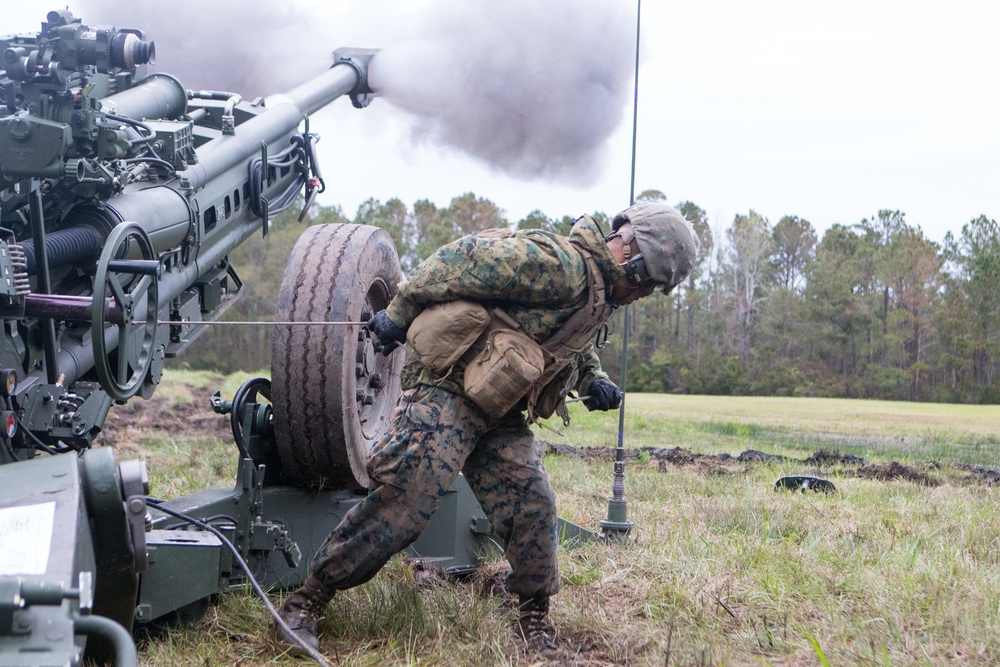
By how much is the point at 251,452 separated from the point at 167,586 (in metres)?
0.92

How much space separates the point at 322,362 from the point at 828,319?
1017cm

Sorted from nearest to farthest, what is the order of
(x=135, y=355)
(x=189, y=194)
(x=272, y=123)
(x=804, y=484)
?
(x=135, y=355) → (x=189, y=194) → (x=272, y=123) → (x=804, y=484)

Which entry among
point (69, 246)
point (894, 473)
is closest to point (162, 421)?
point (894, 473)

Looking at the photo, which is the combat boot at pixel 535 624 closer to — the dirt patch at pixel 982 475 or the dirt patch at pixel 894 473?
the dirt patch at pixel 894 473

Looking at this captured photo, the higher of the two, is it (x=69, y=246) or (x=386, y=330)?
(x=69, y=246)

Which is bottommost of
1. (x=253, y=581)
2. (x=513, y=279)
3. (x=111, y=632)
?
(x=253, y=581)

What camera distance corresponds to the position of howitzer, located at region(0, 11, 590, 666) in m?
2.60

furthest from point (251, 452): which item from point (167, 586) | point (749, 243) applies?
point (749, 243)

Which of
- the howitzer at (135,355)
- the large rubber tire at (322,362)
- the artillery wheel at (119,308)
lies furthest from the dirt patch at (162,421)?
the artillery wheel at (119,308)

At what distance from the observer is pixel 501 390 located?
3920 mm

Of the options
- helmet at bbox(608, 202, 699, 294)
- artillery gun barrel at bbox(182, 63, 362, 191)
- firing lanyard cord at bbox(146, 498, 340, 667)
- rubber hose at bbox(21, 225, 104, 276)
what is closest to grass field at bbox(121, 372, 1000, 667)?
firing lanyard cord at bbox(146, 498, 340, 667)

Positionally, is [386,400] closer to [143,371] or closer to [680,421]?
[143,371]

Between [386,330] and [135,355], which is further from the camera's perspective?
[135,355]

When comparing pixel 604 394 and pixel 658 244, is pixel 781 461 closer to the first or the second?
pixel 604 394
